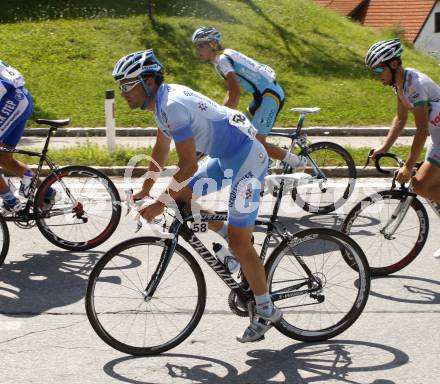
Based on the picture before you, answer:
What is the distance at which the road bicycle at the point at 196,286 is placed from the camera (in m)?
5.28

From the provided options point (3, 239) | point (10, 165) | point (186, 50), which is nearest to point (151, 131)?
point (186, 50)

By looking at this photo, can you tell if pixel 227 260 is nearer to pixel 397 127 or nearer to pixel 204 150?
pixel 204 150

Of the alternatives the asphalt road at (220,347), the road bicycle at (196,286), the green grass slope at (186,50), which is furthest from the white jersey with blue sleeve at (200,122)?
the green grass slope at (186,50)

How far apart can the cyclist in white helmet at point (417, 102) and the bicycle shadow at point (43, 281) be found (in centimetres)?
294

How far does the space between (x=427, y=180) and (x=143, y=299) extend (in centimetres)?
269

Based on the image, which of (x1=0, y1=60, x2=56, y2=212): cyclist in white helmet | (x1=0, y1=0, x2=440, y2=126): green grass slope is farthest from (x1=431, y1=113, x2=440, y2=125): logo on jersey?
(x1=0, y1=0, x2=440, y2=126): green grass slope

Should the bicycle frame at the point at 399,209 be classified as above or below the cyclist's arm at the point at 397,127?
below

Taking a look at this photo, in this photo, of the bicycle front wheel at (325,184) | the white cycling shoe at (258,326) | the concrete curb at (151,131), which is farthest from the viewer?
the concrete curb at (151,131)

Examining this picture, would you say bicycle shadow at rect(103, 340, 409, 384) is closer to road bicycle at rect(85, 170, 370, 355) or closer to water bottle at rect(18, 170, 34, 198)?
road bicycle at rect(85, 170, 370, 355)

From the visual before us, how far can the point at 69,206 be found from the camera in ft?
25.8

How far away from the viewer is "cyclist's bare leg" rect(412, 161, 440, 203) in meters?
6.70

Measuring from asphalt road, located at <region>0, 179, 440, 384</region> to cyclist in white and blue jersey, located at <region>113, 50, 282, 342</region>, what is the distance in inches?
11.7

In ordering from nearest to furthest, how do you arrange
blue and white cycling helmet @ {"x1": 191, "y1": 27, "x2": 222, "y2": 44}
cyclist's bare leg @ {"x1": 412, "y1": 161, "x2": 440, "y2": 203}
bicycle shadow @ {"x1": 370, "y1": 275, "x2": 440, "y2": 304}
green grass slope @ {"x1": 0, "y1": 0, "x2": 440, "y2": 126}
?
bicycle shadow @ {"x1": 370, "y1": 275, "x2": 440, "y2": 304}
cyclist's bare leg @ {"x1": 412, "y1": 161, "x2": 440, "y2": 203}
blue and white cycling helmet @ {"x1": 191, "y1": 27, "x2": 222, "y2": 44}
green grass slope @ {"x1": 0, "y1": 0, "x2": 440, "y2": 126}

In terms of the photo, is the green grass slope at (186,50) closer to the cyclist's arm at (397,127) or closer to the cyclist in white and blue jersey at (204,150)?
the cyclist's arm at (397,127)
